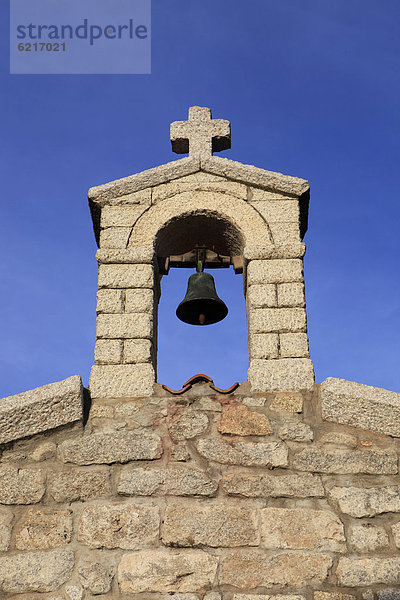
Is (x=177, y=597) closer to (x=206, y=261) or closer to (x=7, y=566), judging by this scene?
(x=7, y=566)

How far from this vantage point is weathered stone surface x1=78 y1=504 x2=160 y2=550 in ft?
12.5

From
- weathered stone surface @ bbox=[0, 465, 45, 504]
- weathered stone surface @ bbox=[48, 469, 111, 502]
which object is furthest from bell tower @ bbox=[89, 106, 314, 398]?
weathered stone surface @ bbox=[0, 465, 45, 504]

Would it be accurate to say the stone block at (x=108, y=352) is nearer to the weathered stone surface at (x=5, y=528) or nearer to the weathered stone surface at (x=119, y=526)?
the weathered stone surface at (x=119, y=526)

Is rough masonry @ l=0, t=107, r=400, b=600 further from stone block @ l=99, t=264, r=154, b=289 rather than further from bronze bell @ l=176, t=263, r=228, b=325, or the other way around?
bronze bell @ l=176, t=263, r=228, b=325

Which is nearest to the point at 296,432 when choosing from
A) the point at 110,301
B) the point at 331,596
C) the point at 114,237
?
the point at 331,596

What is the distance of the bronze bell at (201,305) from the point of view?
5309 mm

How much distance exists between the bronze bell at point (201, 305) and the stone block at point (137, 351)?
0.84 metres

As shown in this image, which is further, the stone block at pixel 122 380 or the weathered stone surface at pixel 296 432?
the stone block at pixel 122 380

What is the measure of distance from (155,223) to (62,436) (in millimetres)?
1757

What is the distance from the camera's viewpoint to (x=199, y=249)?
547cm

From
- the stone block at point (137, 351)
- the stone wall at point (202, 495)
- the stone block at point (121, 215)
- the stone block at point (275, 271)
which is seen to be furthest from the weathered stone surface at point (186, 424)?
the stone block at point (121, 215)

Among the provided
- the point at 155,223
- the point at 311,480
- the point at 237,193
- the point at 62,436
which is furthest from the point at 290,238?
the point at 62,436

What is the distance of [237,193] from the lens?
515cm

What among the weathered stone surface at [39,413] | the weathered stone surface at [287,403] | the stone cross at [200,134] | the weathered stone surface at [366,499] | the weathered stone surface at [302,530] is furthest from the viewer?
the stone cross at [200,134]
